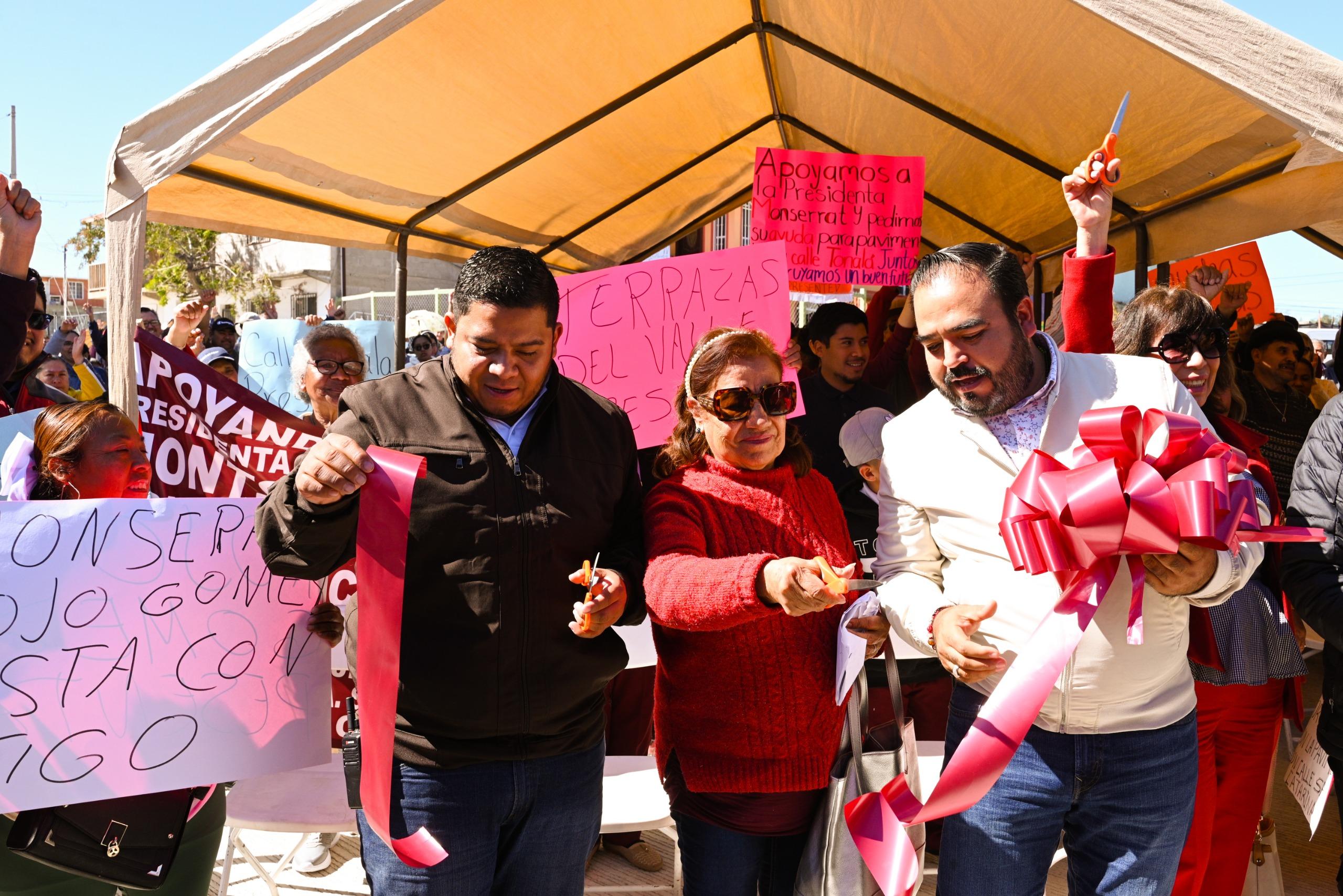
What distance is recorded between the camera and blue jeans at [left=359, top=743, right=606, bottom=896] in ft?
6.24

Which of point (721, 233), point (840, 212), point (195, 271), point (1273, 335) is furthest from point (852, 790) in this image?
point (721, 233)

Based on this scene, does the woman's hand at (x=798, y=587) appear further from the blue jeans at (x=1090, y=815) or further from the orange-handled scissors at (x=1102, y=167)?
the orange-handled scissors at (x=1102, y=167)

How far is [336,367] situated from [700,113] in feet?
9.43

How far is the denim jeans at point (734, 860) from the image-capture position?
2.19 meters

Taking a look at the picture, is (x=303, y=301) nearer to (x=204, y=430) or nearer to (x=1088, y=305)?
(x=204, y=430)

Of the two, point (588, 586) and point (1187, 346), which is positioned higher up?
point (1187, 346)

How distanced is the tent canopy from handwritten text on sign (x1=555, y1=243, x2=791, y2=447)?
1.05m

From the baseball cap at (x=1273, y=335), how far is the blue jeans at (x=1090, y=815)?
3.63m

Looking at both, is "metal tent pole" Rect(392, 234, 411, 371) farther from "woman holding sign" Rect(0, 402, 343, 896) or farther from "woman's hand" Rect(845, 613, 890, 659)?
"woman's hand" Rect(845, 613, 890, 659)

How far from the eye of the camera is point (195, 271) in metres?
35.7

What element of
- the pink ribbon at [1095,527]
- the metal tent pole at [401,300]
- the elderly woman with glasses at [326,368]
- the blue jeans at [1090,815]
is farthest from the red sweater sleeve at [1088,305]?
the metal tent pole at [401,300]

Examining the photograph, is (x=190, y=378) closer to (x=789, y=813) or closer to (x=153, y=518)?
(x=153, y=518)

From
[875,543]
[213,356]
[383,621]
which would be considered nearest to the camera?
[383,621]

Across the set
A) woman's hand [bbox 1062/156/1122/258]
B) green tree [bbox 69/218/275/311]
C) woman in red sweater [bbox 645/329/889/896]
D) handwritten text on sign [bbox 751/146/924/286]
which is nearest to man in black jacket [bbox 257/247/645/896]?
woman in red sweater [bbox 645/329/889/896]
